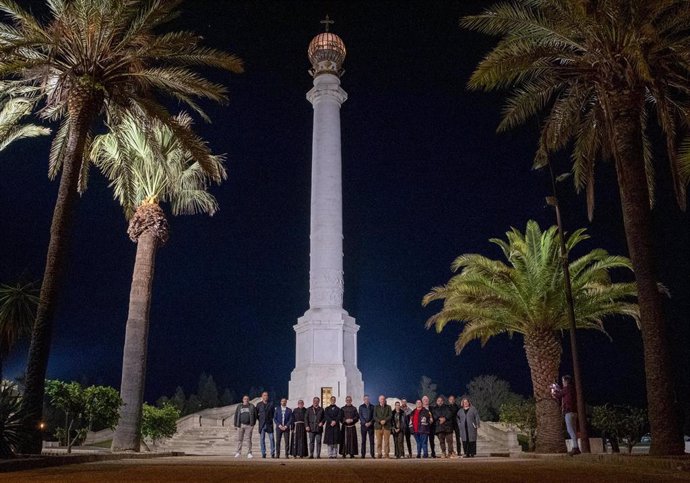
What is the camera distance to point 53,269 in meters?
14.2

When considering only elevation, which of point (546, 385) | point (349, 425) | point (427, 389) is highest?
point (427, 389)

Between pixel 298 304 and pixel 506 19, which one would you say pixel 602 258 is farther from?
pixel 298 304

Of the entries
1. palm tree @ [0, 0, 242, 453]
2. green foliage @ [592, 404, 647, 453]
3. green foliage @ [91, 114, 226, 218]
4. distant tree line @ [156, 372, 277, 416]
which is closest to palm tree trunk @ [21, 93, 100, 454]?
palm tree @ [0, 0, 242, 453]

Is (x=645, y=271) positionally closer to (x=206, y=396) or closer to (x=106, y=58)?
(x=106, y=58)

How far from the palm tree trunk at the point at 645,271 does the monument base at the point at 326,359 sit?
20.2 m

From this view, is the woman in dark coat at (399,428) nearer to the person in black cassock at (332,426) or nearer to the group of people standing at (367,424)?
the group of people standing at (367,424)

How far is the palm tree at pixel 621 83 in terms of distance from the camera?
1327 centimetres

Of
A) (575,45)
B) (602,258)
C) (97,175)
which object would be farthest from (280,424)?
(97,175)

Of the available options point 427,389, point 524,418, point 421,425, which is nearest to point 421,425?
point 421,425

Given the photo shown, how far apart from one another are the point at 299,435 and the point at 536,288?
857 centimetres

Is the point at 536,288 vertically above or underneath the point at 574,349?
above

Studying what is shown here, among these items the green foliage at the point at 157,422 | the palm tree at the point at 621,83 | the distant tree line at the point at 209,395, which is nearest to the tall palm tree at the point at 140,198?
the green foliage at the point at 157,422

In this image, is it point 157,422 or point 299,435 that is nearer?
point 299,435

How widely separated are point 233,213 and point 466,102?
25377 mm
